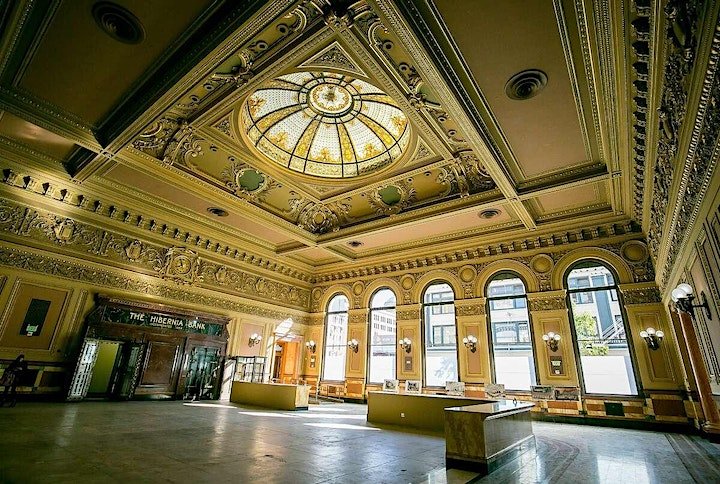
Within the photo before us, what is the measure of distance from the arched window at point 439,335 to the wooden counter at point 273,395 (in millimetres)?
4253

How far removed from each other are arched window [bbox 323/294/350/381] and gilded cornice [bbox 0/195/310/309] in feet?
6.80

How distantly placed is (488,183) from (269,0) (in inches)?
258

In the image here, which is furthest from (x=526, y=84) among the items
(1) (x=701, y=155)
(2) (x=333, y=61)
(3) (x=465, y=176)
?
(3) (x=465, y=176)

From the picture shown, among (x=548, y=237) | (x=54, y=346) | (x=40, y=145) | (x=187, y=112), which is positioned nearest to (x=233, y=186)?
(x=187, y=112)

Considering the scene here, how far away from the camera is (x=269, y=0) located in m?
4.39

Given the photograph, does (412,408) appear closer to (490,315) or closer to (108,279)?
(490,315)

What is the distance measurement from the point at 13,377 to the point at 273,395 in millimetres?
5716

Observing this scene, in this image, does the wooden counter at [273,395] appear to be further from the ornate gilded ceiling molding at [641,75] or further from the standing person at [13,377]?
the ornate gilded ceiling molding at [641,75]

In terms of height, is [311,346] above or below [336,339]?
below

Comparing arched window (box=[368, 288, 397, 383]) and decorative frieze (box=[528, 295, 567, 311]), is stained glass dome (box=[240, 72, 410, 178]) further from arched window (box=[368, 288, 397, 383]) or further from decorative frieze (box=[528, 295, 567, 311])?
decorative frieze (box=[528, 295, 567, 311])

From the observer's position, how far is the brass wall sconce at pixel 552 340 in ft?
32.4

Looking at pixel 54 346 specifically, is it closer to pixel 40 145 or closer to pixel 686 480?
pixel 40 145

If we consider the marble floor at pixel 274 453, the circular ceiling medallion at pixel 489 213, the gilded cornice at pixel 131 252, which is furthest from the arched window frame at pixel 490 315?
the gilded cornice at pixel 131 252

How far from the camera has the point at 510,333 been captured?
10.8 m
